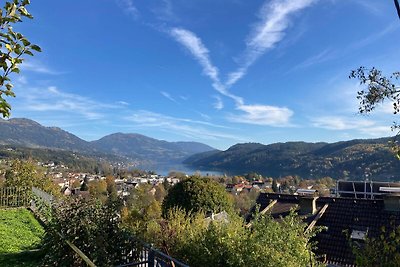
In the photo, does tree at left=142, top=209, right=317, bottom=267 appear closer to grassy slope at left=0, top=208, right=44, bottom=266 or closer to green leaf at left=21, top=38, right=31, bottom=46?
grassy slope at left=0, top=208, right=44, bottom=266

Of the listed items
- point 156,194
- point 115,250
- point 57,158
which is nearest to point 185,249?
point 115,250

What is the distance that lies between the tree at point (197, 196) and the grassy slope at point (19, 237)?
9.78 meters

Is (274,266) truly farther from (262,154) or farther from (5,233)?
(262,154)

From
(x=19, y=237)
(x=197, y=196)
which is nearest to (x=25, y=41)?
(x=19, y=237)

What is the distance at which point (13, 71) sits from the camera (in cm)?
157

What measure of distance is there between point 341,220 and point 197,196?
8674 millimetres

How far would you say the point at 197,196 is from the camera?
68.1ft

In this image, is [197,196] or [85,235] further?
[197,196]

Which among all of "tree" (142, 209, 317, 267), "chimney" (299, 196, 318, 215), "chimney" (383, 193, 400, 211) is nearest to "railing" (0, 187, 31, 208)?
"tree" (142, 209, 317, 267)

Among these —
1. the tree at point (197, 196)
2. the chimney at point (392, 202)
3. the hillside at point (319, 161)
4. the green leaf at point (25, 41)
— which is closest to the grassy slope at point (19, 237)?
the green leaf at point (25, 41)

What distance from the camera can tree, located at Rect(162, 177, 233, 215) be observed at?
20.7 m

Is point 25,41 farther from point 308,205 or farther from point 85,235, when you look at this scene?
point 308,205

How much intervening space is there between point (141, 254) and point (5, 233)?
5597 mm

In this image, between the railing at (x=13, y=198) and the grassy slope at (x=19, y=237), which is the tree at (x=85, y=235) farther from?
the railing at (x=13, y=198)
